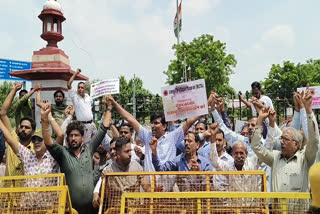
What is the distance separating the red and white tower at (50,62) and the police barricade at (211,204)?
25.1 feet

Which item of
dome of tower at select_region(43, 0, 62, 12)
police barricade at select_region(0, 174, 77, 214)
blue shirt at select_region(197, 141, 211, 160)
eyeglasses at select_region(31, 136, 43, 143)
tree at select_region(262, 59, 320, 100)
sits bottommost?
police barricade at select_region(0, 174, 77, 214)

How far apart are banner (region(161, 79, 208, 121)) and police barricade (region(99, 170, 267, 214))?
1.72 meters

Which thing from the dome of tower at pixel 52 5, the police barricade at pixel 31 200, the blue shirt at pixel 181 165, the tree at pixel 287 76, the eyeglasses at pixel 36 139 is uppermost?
the tree at pixel 287 76

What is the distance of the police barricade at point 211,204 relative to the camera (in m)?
2.91

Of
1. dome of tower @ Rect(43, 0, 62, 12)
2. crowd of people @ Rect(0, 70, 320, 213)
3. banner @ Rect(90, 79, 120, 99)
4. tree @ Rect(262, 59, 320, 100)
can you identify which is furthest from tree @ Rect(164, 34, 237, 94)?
crowd of people @ Rect(0, 70, 320, 213)

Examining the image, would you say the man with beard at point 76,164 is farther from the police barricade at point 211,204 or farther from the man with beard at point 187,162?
the police barricade at point 211,204

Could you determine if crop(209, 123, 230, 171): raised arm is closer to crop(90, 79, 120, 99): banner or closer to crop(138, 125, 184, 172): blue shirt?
crop(138, 125, 184, 172): blue shirt

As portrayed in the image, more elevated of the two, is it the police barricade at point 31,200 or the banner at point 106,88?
the banner at point 106,88

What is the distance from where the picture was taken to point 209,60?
31.8 meters

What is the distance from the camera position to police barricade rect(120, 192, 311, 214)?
2912 millimetres

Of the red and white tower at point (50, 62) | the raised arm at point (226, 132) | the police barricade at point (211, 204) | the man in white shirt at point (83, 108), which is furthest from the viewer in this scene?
the red and white tower at point (50, 62)

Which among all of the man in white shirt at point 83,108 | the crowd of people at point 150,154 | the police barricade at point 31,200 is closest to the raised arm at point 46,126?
the crowd of people at point 150,154

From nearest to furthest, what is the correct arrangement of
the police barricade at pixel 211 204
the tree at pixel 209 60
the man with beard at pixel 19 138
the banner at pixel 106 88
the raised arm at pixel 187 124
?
the police barricade at pixel 211 204
the man with beard at pixel 19 138
the raised arm at pixel 187 124
the banner at pixel 106 88
the tree at pixel 209 60

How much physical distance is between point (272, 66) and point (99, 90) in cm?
3187
